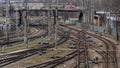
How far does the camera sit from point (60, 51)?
112 ft

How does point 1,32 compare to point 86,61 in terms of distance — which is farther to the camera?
point 1,32

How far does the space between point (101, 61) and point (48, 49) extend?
908cm

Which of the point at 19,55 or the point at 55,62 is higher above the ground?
the point at 55,62

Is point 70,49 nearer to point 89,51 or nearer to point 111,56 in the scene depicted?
point 89,51

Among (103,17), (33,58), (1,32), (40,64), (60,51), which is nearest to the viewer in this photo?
(40,64)

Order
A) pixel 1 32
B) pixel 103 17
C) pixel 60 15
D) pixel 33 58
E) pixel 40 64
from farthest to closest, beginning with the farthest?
pixel 60 15 → pixel 103 17 → pixel 1 32 → pixel 33 58 → pixel 40 64

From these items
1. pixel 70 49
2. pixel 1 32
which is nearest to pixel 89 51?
pixel 70 49

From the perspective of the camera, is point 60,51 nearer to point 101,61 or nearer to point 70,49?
point 70,49

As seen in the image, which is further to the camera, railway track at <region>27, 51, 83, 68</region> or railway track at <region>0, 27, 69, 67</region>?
railway track at <region>0, 27, 69, 67</region>

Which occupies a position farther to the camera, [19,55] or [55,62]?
[19,55]

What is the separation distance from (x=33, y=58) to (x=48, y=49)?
5921mm

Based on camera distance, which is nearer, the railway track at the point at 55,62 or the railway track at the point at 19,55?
the railway track at the point at 55,62

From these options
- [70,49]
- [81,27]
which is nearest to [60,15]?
[81,27]

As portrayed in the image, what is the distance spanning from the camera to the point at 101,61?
90.9 ft
